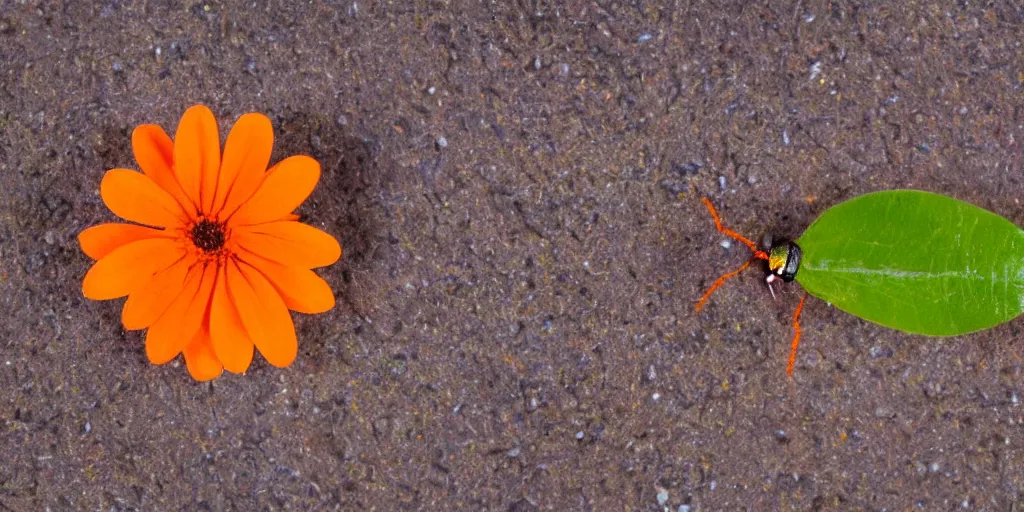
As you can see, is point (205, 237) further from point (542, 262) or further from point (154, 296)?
point (542, 262)

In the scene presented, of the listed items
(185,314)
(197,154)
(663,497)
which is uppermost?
(197,154)

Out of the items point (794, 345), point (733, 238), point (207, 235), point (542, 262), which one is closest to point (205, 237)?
point (207, 235)

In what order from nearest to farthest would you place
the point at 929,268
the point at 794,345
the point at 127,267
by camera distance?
the point at 127,267 < the point at 929,268 < the point at 794,345

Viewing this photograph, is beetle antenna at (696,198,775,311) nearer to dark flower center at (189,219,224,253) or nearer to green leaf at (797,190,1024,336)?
green leaf at (797,190,1024,336)

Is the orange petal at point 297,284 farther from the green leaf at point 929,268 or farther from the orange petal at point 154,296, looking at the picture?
the green leaf at point 929,268

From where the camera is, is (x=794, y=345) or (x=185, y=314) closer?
(x=185, y=314)

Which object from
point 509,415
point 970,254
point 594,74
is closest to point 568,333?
point 509,415
